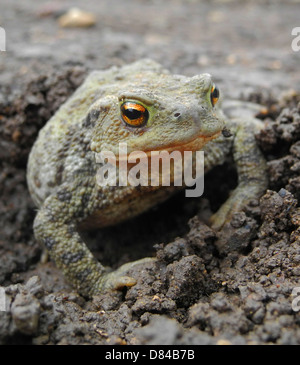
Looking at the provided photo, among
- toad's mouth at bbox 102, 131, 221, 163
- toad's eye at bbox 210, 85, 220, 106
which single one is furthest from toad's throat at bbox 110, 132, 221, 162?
toad's eye at bbox 210, 85, 220, 106

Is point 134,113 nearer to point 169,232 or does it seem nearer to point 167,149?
point 167,149

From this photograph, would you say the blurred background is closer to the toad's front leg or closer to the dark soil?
the dark soil

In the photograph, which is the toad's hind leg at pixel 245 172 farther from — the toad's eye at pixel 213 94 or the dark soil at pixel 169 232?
the toad's eye at pixel 213 94

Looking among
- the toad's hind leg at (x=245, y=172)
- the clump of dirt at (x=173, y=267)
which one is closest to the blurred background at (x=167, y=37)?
the clump of dirt at (x=173, y=267)

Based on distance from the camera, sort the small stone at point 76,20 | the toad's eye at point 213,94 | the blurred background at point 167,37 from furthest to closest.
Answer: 1. the small stone at point 76,20
2. the blurred background at point 167,37
3. the toad's eye at point 213,94

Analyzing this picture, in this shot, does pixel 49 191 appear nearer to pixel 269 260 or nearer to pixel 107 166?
pixel 107 166

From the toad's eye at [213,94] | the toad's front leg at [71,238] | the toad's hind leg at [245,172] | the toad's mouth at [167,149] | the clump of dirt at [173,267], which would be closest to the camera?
the clump of dirt at [173,267]
